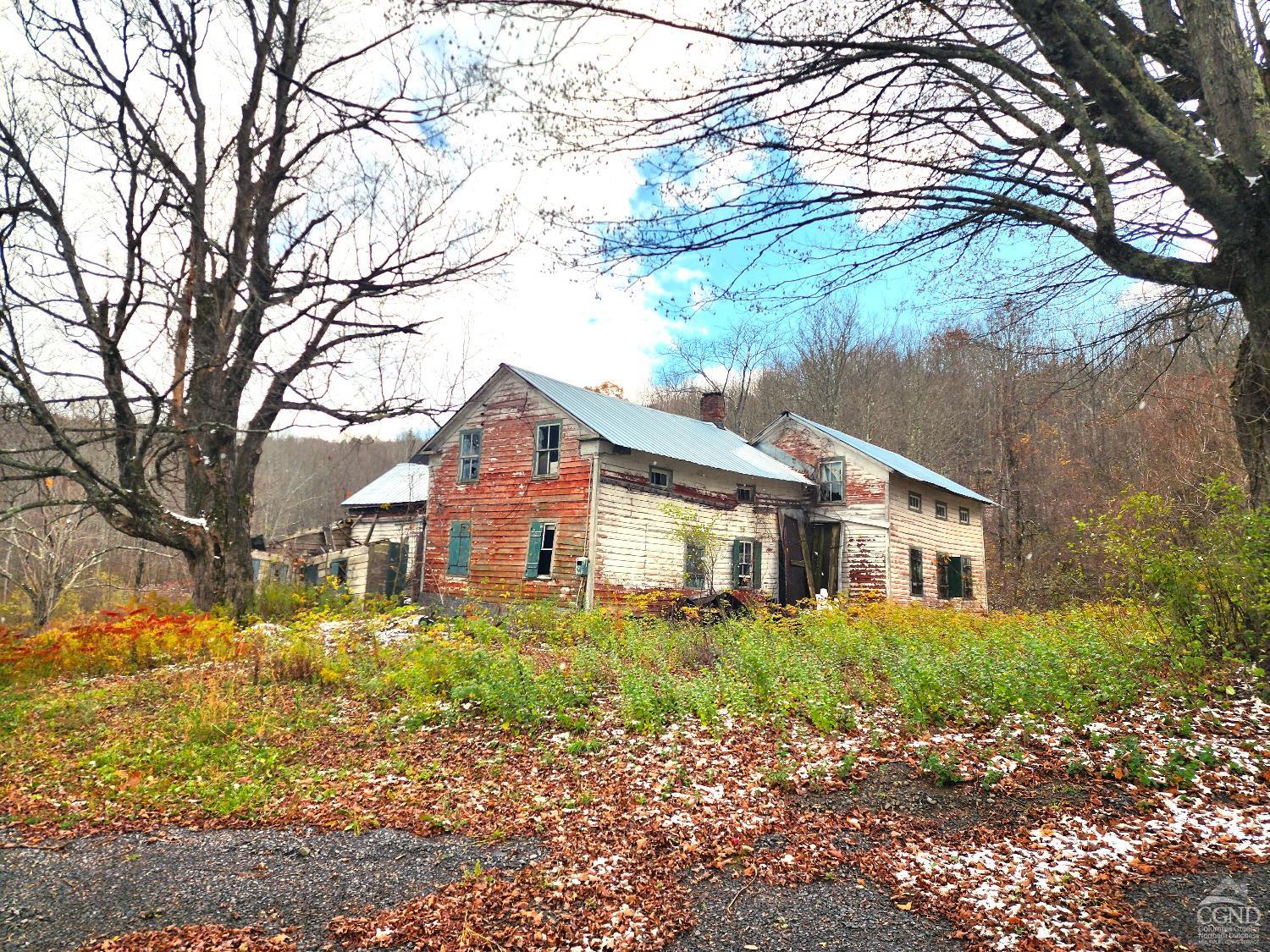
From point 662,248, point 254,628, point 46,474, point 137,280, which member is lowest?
point 254,628

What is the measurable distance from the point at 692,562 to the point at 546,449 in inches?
201

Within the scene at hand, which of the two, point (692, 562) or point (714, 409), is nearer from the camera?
point (692, 562)

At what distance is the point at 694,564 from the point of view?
18203 mm

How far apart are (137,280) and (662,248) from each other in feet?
30.2

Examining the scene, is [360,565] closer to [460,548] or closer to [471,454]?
[460,548]

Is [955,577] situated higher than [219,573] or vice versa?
[955,577]

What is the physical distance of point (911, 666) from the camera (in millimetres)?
7086

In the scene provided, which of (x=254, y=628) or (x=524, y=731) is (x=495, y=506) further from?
(x=524, y=731)

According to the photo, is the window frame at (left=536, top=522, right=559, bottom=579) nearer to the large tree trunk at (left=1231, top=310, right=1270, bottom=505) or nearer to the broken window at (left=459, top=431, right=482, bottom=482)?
the broken window at (left=459, top=431, right=482, bottom=482)

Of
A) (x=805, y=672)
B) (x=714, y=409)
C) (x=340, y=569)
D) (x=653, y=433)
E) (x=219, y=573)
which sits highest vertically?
(x=714, y=409)

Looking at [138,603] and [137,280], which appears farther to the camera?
[138,603]

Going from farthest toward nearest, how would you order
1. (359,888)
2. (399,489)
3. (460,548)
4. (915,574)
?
1. (399,489)
2. (915,574)
3. (460,548)
4. (359,888)

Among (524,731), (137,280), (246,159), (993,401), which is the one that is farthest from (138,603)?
(993,401)

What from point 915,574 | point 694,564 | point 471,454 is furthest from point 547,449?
point 915,574
